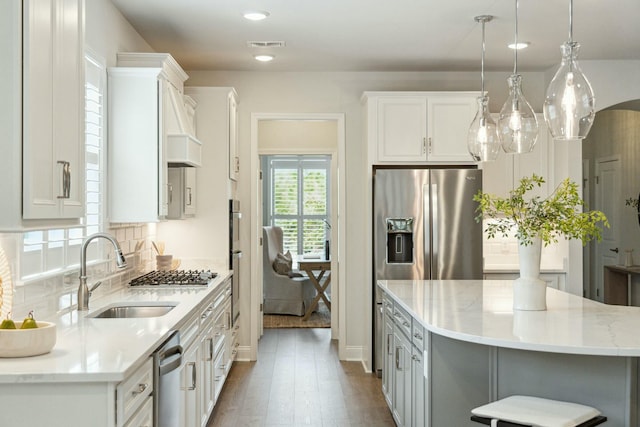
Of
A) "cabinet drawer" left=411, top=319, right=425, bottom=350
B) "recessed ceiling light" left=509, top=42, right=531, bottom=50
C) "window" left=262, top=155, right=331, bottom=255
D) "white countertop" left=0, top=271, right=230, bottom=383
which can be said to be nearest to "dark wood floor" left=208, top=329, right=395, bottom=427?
"cabinet drawer" left=411, top=319, right=425, bottom=350

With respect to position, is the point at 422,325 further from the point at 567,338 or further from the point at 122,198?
the point at 122,198

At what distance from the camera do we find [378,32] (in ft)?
16.6

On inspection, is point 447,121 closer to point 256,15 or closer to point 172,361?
point 256,15

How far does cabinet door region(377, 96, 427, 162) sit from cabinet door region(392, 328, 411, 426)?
2.04 m

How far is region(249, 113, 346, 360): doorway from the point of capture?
21.0 ft

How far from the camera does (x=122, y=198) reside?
4293 mm

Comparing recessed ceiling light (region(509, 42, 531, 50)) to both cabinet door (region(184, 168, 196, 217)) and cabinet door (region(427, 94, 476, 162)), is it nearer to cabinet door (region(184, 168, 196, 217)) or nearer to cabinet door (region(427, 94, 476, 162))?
cabinet door (region(427, 94, 476, 162))

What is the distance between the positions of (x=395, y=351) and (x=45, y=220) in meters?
2.50

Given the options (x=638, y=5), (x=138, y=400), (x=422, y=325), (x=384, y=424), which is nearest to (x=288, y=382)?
(x=384, y=424)

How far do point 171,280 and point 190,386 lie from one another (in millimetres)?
1145

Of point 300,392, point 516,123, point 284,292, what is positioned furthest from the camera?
point 284,292

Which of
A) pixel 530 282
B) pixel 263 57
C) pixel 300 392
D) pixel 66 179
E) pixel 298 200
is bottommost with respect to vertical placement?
pixel 300 392

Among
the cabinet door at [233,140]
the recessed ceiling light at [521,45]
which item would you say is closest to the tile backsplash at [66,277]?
the cabinet door at [233,140]

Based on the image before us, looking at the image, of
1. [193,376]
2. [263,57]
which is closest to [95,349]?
[193,376]
